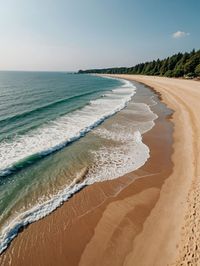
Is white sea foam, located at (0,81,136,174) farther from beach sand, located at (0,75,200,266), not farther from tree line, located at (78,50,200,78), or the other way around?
tree line, located at (78,50,200,78)

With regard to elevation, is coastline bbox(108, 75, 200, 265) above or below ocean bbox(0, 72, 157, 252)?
above

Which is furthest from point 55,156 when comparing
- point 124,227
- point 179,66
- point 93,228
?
point 179,66

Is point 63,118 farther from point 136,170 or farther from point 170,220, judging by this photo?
point 170,220

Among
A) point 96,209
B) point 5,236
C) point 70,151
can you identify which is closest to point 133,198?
point 96,209

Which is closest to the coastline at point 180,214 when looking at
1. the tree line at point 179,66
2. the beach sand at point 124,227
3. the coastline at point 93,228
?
the beach sand at point 124,227

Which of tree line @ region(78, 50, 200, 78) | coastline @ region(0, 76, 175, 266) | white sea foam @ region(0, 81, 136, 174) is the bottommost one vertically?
tree line @ region(78, 50, 200, 78)

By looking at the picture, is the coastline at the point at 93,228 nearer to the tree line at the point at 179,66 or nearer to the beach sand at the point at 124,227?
the beach sand at the point at 124,227

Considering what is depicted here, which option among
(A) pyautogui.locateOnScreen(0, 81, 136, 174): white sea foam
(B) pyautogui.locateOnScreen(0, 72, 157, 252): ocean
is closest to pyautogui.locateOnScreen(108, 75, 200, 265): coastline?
(B) pyautogui.locateOnScreen(0, 72, 157, 252): ocean
